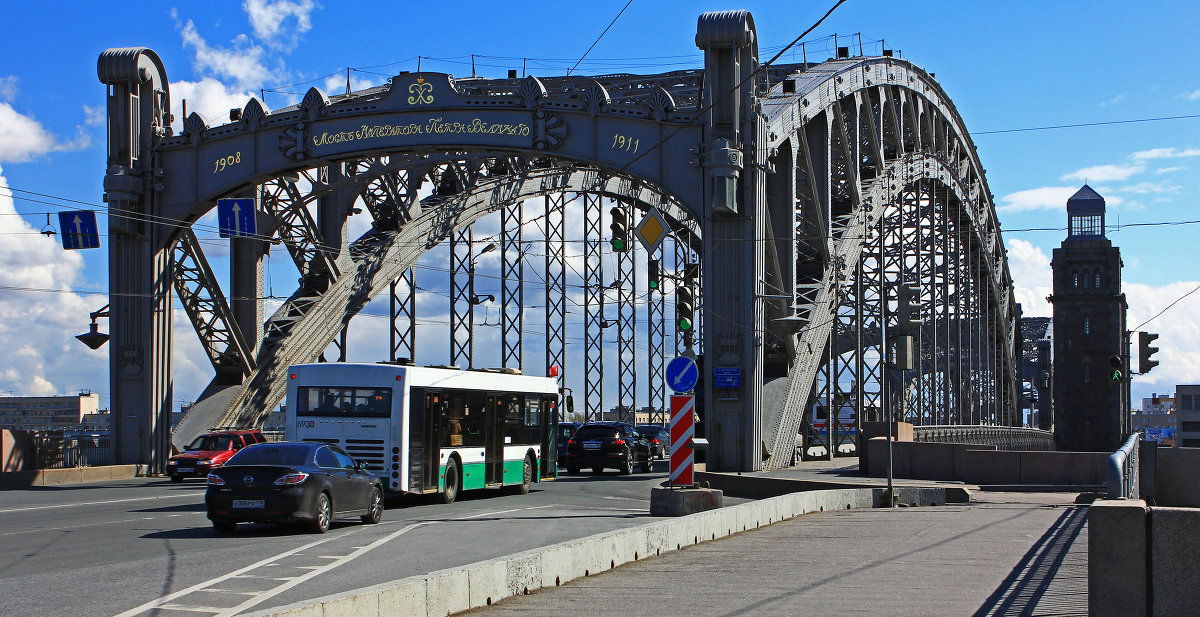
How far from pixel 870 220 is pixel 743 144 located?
43.0ft

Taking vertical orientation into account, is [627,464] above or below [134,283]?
below

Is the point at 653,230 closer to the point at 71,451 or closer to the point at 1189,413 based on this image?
the point at 71,451

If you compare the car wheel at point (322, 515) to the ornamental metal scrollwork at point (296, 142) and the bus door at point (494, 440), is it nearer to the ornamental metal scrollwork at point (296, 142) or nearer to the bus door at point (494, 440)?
the bus door at point (494, 440)

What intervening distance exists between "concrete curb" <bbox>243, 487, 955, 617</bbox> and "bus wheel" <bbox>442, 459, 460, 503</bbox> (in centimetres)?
765

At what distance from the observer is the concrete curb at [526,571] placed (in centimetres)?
808

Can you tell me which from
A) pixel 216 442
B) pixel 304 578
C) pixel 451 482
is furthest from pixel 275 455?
pixel 216 442

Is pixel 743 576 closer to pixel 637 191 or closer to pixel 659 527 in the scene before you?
pixel 659 527

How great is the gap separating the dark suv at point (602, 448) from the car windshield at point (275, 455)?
18.4 metres

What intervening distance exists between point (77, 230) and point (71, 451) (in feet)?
20.7

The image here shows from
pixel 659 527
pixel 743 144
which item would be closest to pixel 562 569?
pixel 659 527

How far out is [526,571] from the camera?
34.2 feet

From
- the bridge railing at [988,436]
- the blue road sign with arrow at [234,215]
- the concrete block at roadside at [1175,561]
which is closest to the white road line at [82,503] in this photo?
the blue road sign with arrow at [234,215]

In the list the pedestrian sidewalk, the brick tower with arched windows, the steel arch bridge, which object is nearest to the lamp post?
the steel arch bridge

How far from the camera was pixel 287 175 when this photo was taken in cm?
3588
